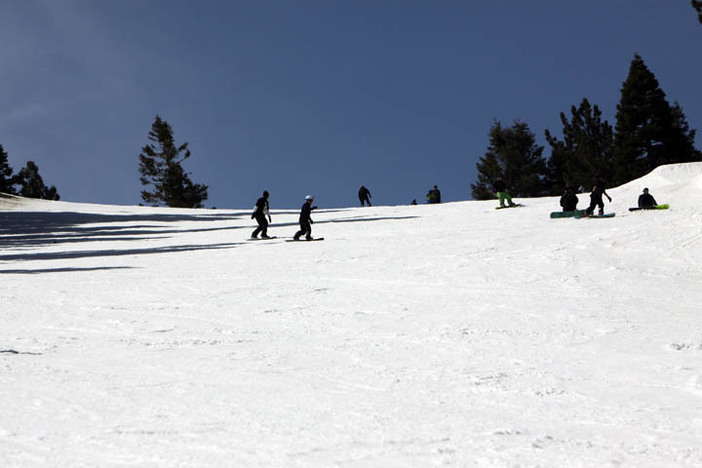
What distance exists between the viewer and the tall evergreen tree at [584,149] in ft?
207

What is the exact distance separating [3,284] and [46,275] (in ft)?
5.11

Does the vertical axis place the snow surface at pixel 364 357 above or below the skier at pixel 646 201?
below

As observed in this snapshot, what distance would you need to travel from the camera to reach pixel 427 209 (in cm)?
3531

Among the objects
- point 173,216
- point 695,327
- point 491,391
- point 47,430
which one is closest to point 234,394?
point 47,430

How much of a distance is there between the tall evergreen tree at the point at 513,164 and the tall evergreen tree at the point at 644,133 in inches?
413

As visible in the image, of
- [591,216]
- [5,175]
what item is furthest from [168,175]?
[591,216]

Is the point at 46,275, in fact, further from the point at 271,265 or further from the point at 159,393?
the point at 159,393

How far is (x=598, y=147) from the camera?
65812mm

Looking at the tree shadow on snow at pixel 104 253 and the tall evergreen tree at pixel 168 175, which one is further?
the tall evergreen tree at pixel 168 175

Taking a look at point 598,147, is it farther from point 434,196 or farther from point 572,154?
point 434,196

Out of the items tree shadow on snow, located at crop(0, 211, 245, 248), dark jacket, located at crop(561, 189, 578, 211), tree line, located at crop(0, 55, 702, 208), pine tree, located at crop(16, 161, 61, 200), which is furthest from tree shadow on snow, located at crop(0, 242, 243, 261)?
pine tree, located at crop(16, 161, 61, 200)

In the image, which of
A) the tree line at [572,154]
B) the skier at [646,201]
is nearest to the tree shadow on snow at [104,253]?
the skier at [646,201]

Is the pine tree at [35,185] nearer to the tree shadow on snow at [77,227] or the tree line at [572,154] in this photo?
the tree line at [572,154]

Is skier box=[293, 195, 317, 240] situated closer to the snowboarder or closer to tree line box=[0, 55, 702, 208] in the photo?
the snowboarder
